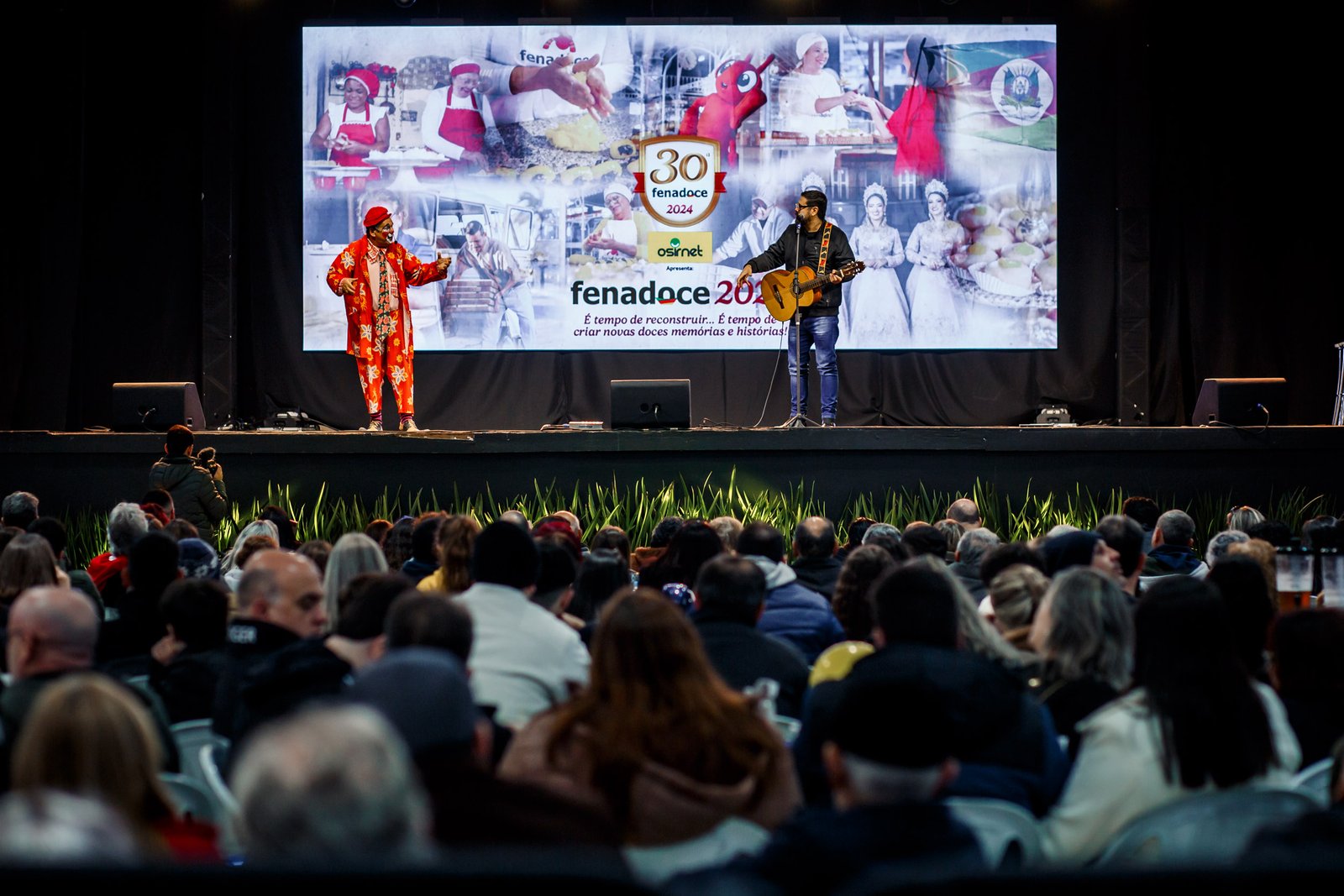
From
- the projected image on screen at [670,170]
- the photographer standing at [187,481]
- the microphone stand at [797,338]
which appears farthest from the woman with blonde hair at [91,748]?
the projected image on screen at [670,170]

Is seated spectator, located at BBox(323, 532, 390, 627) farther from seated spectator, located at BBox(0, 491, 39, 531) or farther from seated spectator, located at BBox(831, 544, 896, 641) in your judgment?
seated spectator, located at BBox(0, 491, 39, 531)

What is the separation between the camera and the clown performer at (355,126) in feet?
32.8

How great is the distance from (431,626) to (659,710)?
434mm

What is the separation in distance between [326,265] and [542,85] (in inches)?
82.0

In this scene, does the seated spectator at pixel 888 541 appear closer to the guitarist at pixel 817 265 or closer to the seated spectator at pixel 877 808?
the seated spectator at pixel 877 808

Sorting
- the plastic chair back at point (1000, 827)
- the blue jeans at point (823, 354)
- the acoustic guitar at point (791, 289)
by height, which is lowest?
the plastic chair back at point (1000, 827)

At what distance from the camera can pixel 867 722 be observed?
5.38ft

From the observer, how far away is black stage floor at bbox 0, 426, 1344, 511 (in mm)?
7781

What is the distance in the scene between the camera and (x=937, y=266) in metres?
10.1

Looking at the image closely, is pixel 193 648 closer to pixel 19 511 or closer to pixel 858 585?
pixel 858 585

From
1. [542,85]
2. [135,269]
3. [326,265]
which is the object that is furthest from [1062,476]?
[135,269]

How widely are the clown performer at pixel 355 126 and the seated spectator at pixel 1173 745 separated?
8660 millimetres

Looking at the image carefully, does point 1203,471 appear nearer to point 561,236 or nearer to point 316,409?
point 561,236

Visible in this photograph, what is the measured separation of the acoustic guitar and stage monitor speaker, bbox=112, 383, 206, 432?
369 cm
